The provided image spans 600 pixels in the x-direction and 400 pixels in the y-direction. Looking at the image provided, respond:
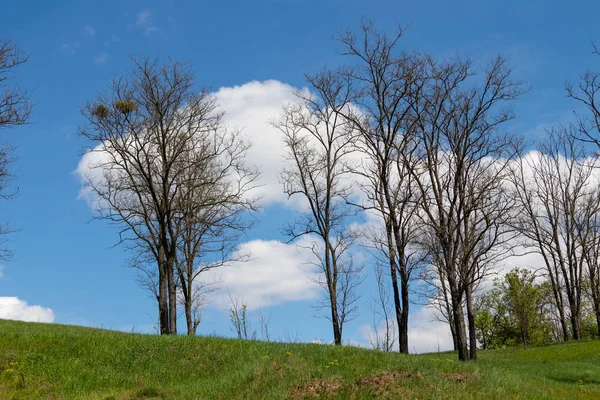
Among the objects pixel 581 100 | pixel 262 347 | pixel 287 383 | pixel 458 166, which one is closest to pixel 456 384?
pixel 287 383

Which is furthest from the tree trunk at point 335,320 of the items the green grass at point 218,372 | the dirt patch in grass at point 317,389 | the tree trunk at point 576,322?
the tree trunk at point 576,322

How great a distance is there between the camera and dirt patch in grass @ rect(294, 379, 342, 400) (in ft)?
33.5

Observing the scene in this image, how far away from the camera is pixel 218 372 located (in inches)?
504

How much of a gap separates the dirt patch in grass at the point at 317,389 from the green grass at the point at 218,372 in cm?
2

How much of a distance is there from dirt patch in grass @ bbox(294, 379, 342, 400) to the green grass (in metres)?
0.02

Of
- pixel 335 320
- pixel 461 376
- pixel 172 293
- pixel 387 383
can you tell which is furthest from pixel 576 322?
pixel 387 383

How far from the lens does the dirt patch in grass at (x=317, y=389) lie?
1021cm

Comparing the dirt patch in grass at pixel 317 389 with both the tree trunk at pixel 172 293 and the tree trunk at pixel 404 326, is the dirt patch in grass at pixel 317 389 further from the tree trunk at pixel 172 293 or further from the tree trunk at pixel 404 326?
the tree trunk at pixel 172 293

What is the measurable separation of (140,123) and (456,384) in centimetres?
1966

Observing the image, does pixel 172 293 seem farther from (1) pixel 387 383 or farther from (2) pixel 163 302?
(1) pixel 387 383

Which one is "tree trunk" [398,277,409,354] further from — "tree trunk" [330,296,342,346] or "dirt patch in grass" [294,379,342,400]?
"dirt patch in grass" [294,379,342,400]

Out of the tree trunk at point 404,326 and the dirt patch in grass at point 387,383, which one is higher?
the tree trunk at point 404,326

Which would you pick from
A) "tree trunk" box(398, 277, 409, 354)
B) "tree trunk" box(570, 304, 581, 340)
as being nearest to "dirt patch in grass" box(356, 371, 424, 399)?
"tree trunk" box(398, 277, 409, 354)

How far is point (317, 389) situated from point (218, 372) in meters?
3.30
